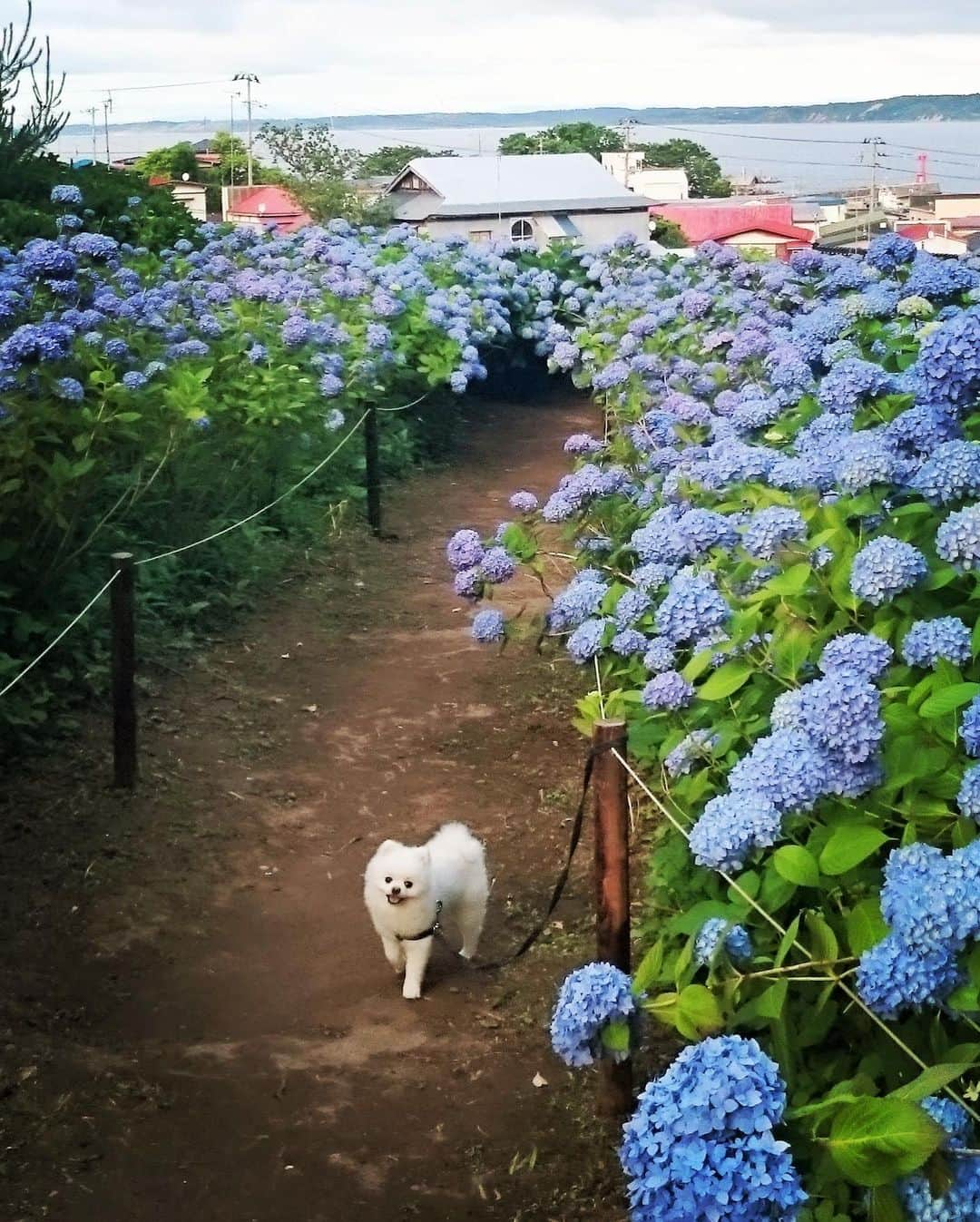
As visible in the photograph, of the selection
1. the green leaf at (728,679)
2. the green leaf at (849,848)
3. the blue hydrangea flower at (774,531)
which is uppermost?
the blue hydrangea flower at (774,531)

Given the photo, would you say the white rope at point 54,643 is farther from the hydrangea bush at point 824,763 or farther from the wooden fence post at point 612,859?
the wooden fence post at point 612,859

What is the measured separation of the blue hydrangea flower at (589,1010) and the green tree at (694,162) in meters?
51.7

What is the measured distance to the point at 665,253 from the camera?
432 inches

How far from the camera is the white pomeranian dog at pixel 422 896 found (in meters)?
3.86

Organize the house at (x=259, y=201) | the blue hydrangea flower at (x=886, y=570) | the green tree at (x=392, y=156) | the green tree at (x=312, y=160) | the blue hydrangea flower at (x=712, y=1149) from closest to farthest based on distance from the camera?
the blue hydrangea flower at (x=712, y=1149), the blue hydrangea flower at (x=886, y=570), the house at (x=259, y=201), the green tree at (x=312, y=160), the green tree at (x=392, y=156)

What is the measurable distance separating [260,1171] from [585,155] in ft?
93.3

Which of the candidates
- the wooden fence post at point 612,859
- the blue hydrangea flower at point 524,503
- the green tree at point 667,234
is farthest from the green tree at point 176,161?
the wooden fence post at point 612,859

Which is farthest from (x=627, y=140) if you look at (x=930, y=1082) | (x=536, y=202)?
(x=930, y=1082)

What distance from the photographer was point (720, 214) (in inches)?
1300

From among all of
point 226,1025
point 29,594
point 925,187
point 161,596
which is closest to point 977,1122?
point 226,1025

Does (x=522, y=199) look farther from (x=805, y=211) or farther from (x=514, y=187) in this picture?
(x=805, y=211)

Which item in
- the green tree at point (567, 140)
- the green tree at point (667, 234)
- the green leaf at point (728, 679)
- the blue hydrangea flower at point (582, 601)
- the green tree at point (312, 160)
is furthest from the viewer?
the green tree at point (567, 140)

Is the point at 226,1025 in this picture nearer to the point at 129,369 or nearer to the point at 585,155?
the point at 129,369

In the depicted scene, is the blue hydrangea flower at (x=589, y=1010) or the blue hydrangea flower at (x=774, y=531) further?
the blue hydrangea flower at (x=774, y=531)
